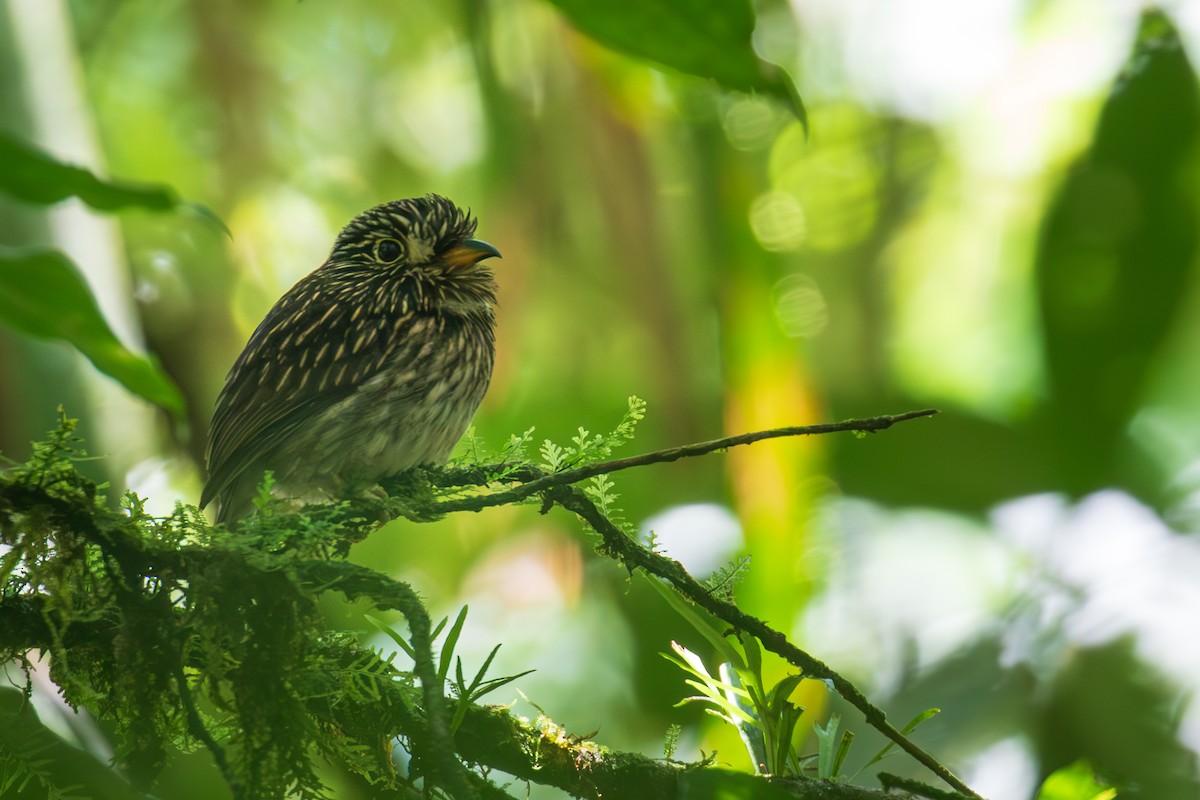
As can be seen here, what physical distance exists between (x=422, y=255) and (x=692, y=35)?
3.08 metres

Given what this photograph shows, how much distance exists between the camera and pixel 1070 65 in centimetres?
649

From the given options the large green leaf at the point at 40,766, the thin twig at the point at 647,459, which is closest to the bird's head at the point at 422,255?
the thin twig at the point at 647,459

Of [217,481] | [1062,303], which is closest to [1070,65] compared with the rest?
[1062,303]

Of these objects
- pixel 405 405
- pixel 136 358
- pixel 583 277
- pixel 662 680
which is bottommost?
pixel 136 358

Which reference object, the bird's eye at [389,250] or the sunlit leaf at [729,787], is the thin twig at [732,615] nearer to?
the sunlit leaf at [729,787]

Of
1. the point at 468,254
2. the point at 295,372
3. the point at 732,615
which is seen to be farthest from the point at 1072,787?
the point at 468,254

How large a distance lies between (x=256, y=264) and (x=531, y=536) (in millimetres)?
2275

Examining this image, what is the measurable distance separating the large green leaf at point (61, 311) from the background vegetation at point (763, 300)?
8.39ft

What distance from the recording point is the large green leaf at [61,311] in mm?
695

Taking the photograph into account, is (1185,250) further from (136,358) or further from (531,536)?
(136,358)

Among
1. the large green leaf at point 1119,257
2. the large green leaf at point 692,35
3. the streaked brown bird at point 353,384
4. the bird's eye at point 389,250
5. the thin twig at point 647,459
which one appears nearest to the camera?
the large green leaf at point 692,35

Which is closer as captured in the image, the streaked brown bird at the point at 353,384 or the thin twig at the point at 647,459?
the thin twig at the point at 647,459

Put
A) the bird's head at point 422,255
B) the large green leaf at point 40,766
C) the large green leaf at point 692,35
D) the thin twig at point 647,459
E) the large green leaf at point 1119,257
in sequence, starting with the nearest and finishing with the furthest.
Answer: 1. the large green leaf at point 692,35
2. the thin twig at point 647,459
3. the large green leaf at point 40,766
4. the bird's head at point 422,255
5. the large green leaf at point 1119,257

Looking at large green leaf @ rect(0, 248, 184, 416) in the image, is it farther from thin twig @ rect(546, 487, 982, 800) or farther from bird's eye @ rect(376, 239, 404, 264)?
bird's eye @ rect(376, 239, 404, 264)
